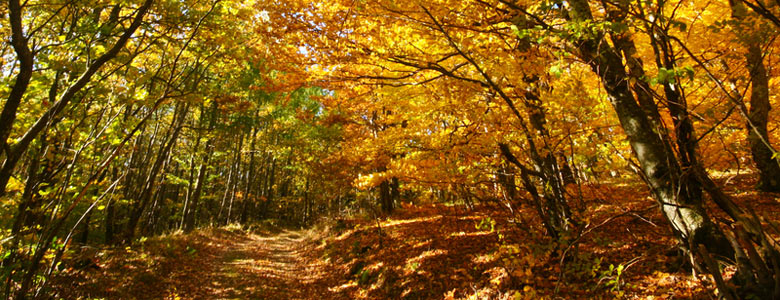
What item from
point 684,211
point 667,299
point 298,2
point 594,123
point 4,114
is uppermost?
point 298,2

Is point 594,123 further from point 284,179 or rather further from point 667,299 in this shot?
point 284,179

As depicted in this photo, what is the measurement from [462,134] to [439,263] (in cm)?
310

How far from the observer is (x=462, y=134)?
18.7 feet

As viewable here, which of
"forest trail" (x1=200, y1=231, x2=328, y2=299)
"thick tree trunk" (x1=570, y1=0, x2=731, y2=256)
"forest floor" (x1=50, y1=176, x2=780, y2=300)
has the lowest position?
"forest trail" (x1=200, y1=231, x2=328, y2=299)

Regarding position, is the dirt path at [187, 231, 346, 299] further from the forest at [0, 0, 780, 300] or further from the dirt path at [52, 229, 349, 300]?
the forest at [0, 0, 780, 300]

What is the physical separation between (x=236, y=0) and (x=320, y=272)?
7492mm

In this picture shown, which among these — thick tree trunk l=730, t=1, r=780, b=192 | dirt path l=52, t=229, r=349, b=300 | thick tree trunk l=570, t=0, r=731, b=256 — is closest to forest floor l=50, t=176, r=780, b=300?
dirt path l=52, t=229, r=349, b=300

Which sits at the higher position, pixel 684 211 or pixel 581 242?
pixel 684 211

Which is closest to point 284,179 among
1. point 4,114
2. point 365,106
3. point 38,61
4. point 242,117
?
point 242,117

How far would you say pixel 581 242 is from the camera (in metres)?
6.13

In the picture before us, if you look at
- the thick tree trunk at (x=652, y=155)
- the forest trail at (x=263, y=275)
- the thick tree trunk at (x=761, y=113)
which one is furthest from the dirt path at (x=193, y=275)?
the thick tree trunk at (x=761, y=113)

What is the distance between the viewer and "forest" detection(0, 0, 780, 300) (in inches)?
104

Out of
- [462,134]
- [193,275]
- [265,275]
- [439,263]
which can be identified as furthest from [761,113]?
[193,275]

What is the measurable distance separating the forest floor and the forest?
0.06 meters
